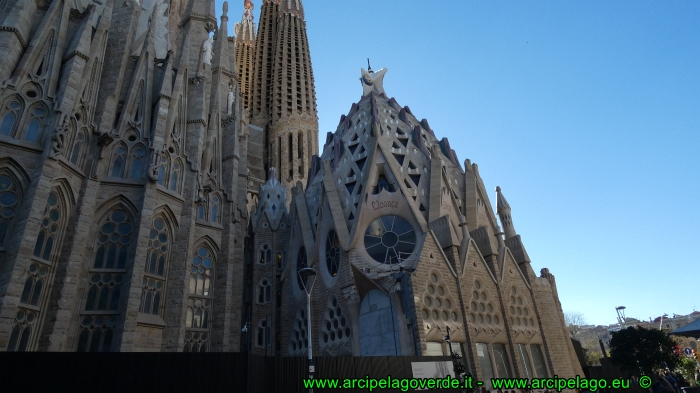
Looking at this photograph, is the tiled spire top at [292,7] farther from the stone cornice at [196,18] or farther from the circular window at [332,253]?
the circular window at [332,253]

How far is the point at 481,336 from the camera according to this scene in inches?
715

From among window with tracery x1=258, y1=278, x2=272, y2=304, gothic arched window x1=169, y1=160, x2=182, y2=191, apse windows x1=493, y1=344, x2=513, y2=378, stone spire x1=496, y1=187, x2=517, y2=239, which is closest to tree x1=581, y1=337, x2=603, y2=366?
stone spire x1=496, y1=187, x2=517, y2=239

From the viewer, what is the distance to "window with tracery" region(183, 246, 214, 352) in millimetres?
17250

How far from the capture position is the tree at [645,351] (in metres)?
16.9

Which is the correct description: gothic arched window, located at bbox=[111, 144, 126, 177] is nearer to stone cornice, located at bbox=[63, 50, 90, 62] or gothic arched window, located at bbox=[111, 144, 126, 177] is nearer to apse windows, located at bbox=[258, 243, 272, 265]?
stone cornice, located at bbox=[63, 50, 90, 62]

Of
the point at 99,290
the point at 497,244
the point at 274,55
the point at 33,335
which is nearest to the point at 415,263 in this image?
the point at 497,244

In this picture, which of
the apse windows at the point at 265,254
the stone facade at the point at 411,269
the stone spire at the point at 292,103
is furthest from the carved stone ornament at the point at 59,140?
the stone spire at the point at 292,103

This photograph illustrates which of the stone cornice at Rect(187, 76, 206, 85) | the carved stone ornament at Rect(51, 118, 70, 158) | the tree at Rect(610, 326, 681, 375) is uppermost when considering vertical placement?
the stone cornice at Rect(187, 76, 206, 85)

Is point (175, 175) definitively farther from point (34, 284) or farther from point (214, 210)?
point (34, 284)

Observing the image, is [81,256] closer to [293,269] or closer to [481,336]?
[293,269]

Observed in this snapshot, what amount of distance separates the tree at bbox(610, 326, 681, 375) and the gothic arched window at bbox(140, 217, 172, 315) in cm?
1852

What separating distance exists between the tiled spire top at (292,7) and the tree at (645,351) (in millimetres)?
47404

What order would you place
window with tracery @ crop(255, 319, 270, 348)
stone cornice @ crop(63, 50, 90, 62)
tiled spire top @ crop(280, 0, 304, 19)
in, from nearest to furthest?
stone cornice @ crop(63, 50, 90, 62), window with tracery @ crop(255, 319, 270, 348), tiled spire top @ crop(280, 0, 304, 19)

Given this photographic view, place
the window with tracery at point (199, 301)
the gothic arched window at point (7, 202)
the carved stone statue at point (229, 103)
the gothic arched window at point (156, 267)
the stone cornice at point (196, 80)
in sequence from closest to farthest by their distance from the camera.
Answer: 1. the gothic arched window at point (7, 202)
2. the gothic arched window at point (156, 267)
3. the window with tracery at point (199, 301)
4. the stone cornice at point (196, 80)
5. the carved stone statue at point (229, 103)
